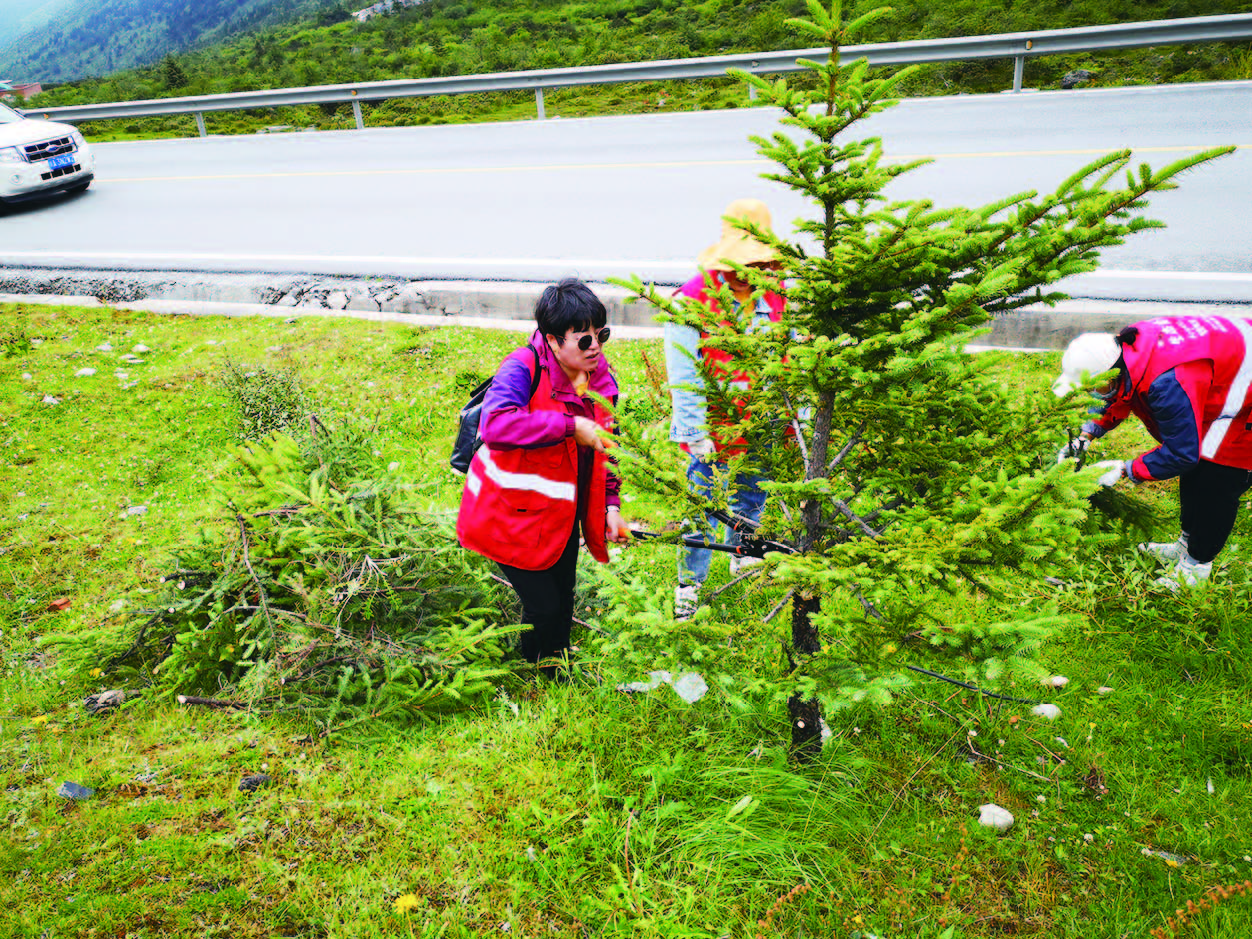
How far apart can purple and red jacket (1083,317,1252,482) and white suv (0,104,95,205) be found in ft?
44.5

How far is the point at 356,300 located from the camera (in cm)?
765

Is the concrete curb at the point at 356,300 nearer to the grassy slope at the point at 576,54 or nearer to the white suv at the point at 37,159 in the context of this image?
the white suv at the point at 37,159

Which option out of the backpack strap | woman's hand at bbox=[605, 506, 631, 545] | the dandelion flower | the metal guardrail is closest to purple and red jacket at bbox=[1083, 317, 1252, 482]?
woman's hand at bbox=[605, 506, 631, 545]

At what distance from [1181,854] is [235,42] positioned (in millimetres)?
40412

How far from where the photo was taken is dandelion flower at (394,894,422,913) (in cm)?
259

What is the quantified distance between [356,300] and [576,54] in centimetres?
1349

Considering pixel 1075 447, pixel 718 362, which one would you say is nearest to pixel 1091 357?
pixel 1075 447

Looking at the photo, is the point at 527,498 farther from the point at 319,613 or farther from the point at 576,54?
the point at 576,54

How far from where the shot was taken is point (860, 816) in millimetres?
2895

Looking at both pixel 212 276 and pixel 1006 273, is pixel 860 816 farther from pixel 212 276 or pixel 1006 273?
pixel 212 276

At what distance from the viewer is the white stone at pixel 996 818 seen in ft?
9.43

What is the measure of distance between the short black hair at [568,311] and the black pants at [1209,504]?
294cm

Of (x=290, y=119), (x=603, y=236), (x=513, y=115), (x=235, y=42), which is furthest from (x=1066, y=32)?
(x=235, y=42)

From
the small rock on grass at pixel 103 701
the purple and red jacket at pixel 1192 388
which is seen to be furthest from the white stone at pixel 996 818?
the small rock on grass at pixel 103 701
